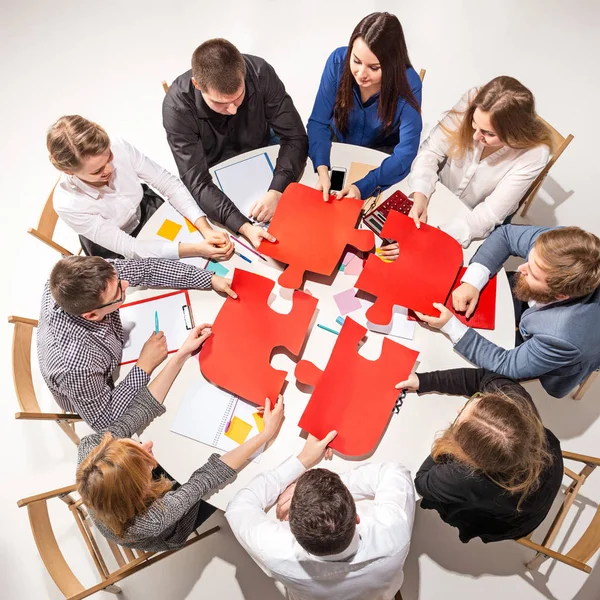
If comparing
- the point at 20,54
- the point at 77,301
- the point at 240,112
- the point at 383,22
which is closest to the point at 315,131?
the point at 240,112

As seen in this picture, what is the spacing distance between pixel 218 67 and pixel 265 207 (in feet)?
2.12

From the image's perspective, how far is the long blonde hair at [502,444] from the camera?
5.70ft

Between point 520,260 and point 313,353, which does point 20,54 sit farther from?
point 520,260

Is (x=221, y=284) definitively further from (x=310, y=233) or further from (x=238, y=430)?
(x=238, y=430)

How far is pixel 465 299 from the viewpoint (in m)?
2.14

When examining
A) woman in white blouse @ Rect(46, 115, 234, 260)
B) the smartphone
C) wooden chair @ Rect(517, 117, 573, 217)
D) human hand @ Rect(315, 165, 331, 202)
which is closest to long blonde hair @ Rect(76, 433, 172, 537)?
woman in white blouse @ Rect(46, 115, 234, 260)

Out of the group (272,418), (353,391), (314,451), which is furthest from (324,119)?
(314,451)

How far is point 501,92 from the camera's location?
2199 millimetres

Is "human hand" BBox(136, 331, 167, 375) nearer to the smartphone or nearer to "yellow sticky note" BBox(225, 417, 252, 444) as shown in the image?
"yellow sticky note" BBox(225, 417, 252, 444)

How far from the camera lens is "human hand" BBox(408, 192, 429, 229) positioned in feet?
7.54

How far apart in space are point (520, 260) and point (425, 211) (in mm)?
1353

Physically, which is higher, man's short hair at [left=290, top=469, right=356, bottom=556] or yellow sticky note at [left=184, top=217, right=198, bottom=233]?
yellow sticky note at [left=184, top=217, right=198, bottom=233]

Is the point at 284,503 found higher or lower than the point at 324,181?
lower

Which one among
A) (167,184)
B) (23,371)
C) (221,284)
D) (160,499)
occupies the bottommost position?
(160,499)
